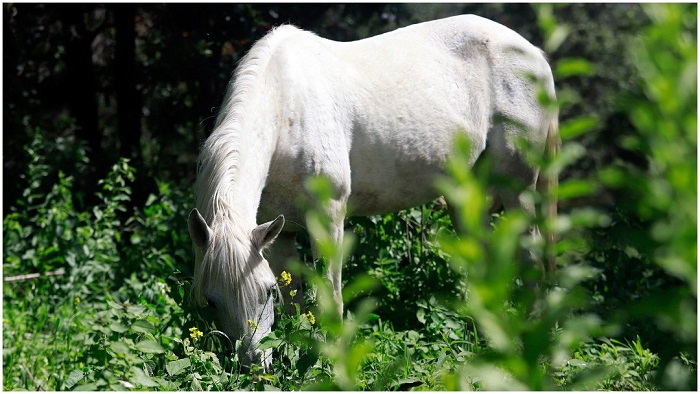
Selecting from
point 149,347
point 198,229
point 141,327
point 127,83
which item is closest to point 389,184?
point 198,229

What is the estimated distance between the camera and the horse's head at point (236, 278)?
10.1ft

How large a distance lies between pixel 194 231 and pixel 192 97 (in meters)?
3.92

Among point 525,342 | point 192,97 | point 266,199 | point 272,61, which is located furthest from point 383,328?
point 525,342

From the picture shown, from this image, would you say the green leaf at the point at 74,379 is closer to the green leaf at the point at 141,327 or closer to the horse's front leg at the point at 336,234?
the green leaf at the point at 141,327

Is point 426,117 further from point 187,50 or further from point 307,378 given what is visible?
point 187,50

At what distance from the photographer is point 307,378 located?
286 centimetres

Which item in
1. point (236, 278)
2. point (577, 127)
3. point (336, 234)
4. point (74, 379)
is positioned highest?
point (577, 127)

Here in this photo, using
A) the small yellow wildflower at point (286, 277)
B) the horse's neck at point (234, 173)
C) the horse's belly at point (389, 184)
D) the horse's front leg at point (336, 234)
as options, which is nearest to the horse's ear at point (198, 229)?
the horse's neck at point (234, 173)

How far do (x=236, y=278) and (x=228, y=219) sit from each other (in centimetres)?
25

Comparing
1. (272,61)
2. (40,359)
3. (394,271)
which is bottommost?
(394,271)

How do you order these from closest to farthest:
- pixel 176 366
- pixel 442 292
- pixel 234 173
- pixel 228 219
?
pixel 176 366
pixel 228 219
pixel 234 173
pixel 442 292

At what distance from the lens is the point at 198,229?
315cm

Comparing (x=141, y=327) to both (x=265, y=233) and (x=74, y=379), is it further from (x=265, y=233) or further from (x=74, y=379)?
(x=265, y=233)

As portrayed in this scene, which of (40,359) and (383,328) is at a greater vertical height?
(40,359)
